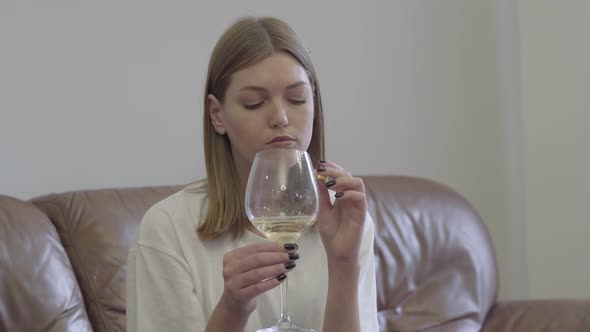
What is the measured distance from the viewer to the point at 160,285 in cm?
147

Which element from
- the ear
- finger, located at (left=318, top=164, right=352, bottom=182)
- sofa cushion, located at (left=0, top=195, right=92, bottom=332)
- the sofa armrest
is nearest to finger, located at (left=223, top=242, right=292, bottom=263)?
finger, located at (left=318, top=164, right=352, bottom=182)

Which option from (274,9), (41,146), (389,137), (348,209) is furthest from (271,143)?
(389,137)

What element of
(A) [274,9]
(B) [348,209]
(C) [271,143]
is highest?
(A) [274,9]

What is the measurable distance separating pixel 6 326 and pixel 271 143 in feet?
2.62

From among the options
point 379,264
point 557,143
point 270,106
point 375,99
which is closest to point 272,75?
point 270,106

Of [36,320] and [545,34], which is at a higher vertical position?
[545,34]

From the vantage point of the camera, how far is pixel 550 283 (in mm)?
2959

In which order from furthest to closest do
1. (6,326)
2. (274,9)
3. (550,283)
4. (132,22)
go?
(550,283)
(274,9)
(132,22)
(6,326)

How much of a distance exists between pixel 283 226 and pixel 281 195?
5 centimetres

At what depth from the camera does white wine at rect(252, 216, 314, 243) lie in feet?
3.87

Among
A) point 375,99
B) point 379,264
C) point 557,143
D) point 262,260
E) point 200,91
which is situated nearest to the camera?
point 262,260

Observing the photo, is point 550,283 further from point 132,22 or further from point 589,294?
point 132,22

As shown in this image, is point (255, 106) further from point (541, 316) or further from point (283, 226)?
point (541, 316)

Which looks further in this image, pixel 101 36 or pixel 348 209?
pixel 101 36
